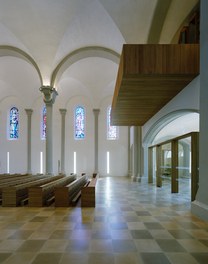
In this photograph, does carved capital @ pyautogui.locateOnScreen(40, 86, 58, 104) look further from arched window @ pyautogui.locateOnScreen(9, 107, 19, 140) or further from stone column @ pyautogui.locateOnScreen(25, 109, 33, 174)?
arched window @ pyautogui.locateOnScreen(9, 107, 19, 140)

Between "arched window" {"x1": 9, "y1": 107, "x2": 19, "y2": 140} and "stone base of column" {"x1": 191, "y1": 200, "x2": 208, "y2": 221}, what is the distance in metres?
16.7

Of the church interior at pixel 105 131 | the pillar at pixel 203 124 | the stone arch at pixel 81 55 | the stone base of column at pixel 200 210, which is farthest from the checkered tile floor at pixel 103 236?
the stone arch at pixel 81 55

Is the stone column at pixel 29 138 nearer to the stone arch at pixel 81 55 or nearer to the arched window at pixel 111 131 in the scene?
the arched window at pixel 111 131

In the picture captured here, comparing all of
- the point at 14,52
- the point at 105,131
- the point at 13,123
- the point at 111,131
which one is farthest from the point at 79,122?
the point at 14,52

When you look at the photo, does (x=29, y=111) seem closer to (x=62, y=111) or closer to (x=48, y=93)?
(x=62, y=111)

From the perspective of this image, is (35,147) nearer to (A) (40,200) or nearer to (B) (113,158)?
(B) (113,158)

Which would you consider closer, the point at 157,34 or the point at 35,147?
the point at 157,34

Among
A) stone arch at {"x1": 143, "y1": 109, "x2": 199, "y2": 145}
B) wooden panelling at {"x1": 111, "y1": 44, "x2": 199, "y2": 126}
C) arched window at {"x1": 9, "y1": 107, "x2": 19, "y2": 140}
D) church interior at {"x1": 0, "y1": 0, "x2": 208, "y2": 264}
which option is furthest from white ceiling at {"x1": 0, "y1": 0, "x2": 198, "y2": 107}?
arched window at {"x1": 9, "y1": 107, "x2": 19, "y2": 140}

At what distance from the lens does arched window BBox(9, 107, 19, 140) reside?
1836 cm

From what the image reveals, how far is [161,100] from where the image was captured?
281 inches

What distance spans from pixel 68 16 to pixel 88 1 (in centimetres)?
120

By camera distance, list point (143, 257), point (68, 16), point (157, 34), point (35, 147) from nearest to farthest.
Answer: point (143, 257) → point (157, 34) → point (68, 16) → point (35, 147)

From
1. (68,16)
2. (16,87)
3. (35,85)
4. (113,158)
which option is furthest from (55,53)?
(113,158)

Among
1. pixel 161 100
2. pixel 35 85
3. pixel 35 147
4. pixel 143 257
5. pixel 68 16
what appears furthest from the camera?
pixel 35 147
